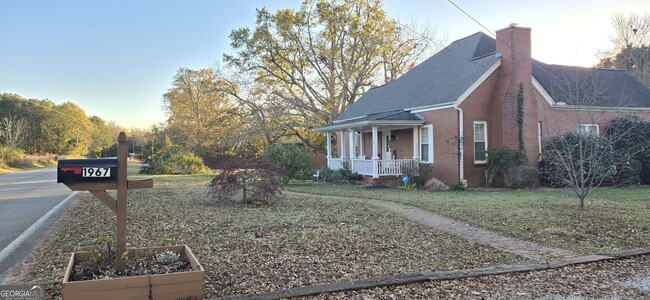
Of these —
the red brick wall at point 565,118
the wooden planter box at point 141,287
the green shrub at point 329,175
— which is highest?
the red brick wall at point 565,118

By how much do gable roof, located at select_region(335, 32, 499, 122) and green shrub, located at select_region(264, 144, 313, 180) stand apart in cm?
541

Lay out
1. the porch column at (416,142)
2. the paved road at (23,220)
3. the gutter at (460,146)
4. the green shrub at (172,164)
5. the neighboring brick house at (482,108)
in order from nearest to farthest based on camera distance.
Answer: the paved road at (23,220) < the gutter at (460,146) < the neighboring brick house at (482,108) < the porch column at (416,142) < the green shrub at (172,164)

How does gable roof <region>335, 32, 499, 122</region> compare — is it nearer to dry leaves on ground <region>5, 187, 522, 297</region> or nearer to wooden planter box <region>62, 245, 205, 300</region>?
dry leaves on ground <region>5, 187, 522, 297</region>

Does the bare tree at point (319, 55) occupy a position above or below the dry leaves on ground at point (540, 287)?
above

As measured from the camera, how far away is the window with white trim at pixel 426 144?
1767 cm

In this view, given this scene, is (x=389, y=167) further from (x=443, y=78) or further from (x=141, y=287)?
(x=141, y=287)

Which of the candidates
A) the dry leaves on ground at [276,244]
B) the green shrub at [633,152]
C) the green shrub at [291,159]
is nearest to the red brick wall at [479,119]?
the green shrub at [633,152]

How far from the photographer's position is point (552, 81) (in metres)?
19.1

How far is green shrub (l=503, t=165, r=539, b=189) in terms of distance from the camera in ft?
51.9

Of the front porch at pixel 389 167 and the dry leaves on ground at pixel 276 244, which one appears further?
the front porch at pixel 389 167

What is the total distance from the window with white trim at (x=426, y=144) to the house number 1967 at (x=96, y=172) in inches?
596

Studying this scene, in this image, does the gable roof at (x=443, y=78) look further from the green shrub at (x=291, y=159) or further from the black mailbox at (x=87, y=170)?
the black mailbox at (x=87, y=170)

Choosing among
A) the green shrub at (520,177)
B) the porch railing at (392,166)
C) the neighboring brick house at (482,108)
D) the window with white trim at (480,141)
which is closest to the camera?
the green shrub at (520,177)

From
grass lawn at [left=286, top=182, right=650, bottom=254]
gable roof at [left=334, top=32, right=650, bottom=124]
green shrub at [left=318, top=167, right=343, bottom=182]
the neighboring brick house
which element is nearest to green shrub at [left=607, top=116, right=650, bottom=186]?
the neighboring brick house
